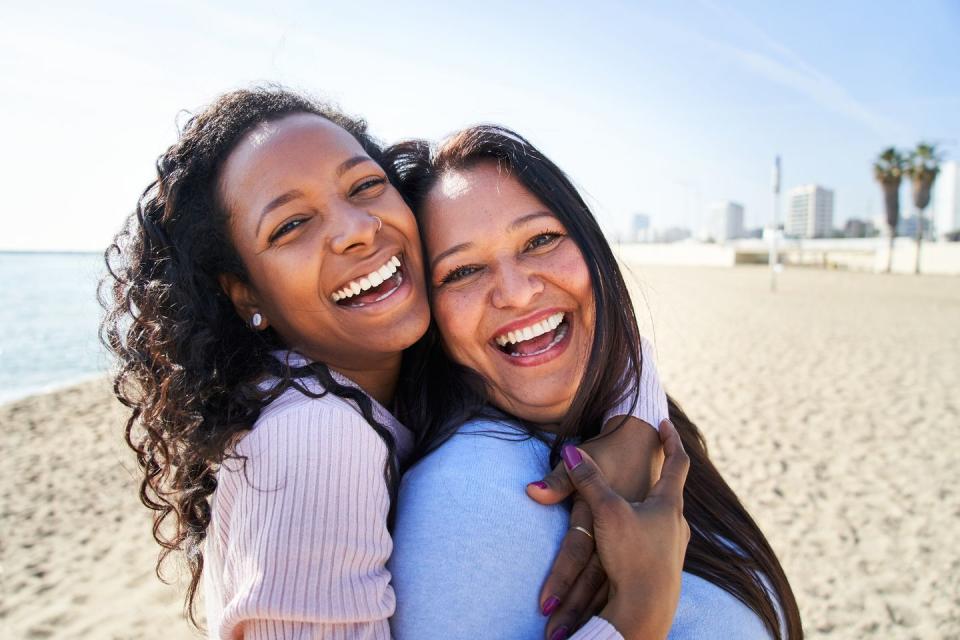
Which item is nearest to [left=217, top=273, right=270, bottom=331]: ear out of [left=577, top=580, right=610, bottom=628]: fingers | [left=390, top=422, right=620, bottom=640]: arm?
[left=390, top=422, right=620, bottom=640]: arm

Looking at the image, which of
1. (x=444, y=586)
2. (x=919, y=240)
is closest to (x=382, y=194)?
(x=444, y=586)

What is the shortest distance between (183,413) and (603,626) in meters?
1.21

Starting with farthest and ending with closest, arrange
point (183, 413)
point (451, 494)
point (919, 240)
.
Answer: point (919, 240)
point (183, 413)
point (451, 494)

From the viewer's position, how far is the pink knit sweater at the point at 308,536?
4.06ft

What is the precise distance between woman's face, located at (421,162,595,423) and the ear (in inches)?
23.5

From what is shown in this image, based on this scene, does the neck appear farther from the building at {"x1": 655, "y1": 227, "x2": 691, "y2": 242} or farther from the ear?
the building at {"x1": 655, "y1": 227, "x2": 691, "y2": 242}

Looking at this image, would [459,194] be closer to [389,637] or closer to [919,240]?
[389,637]

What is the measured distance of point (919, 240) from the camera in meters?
34.3

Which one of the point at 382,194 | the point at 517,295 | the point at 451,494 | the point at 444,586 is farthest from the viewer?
the point at 382,194

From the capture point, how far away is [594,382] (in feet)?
6.48

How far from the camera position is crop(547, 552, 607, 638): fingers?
50.7 inches

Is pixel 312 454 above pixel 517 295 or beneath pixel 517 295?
beneath

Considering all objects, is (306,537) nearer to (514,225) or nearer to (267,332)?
(267,332)

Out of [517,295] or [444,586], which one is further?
[517,295]
